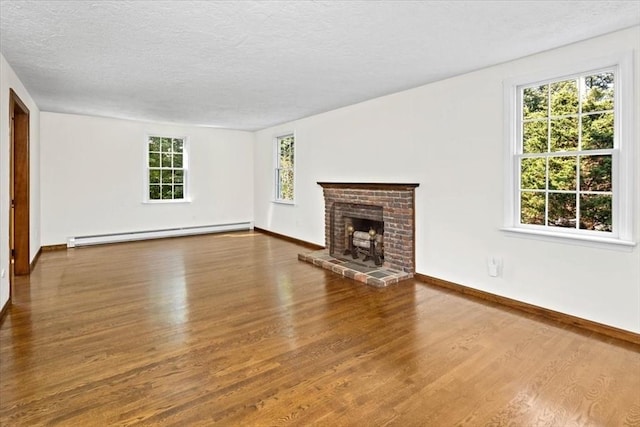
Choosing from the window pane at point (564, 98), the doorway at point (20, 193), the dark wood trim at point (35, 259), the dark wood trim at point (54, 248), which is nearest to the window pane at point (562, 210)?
the window pane at point (564, 98)

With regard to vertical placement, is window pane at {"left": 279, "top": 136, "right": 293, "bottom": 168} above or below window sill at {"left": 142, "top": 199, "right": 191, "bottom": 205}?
above

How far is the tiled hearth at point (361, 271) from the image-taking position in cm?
450

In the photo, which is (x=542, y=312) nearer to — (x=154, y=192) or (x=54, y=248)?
(x=154, y=192)

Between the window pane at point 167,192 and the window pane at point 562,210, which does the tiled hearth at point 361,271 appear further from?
the window pane at point 167,192

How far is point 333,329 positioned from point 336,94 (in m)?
3.24

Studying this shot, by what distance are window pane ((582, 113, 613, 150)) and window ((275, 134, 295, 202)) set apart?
5.21m

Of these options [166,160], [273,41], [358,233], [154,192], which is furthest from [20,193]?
[358,233]

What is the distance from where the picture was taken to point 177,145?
26.3 ft

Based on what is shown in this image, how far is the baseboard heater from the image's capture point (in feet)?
22.6

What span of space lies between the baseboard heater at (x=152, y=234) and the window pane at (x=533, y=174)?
6523 mm

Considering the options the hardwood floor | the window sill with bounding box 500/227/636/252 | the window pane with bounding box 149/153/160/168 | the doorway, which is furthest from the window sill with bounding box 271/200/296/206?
the window sill with bounding box 500/227/636/252

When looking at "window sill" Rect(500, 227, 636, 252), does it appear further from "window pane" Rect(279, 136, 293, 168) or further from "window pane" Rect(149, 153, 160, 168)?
"window pane" Rect(149, 153, 160, 168)

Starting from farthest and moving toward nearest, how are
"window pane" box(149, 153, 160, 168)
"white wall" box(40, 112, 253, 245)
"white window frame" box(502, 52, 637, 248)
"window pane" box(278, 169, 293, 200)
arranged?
"window pane" box(278, 169, 293, 200) < "window pane" box(149, 153, 160, 168) < "white wall" box(40, 112, 253, 245) < "white window frame" box(502, 52, 637, 248)

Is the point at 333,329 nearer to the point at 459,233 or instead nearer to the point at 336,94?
the point at 459,233
